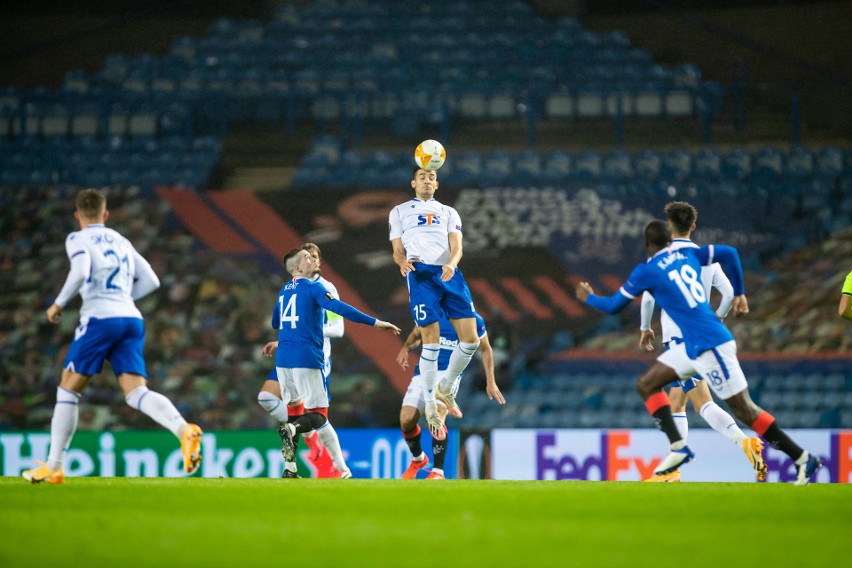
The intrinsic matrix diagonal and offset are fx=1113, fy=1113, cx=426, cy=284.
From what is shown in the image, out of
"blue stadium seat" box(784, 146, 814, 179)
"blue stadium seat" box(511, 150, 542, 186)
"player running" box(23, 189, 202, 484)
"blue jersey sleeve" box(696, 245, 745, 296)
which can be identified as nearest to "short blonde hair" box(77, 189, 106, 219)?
"player running" box(23, 189, 202, 484)

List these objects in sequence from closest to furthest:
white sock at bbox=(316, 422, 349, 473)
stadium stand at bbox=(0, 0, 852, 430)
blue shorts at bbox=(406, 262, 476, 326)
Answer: blue shorts at bbox=(406, 262, 476, 326) < white sock at bbox=(316, 422, 349, 473) < stadium stand at bbox=(0, 0, 852, 430)

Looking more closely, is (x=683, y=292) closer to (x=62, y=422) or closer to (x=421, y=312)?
(x=421, y=312)

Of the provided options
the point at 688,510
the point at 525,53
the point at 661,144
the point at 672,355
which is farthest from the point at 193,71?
the point at 688,510

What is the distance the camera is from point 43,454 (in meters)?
14.0

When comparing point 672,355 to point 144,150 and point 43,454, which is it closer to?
point 43,454

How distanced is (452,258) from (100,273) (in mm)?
2818

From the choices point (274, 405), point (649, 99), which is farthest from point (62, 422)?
point (649, 99)

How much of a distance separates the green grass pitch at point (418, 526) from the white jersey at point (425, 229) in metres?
2.27

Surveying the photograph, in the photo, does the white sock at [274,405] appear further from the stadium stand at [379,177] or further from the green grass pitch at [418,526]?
the stadium stand at [379,177]

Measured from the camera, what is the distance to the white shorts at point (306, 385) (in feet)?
30.1

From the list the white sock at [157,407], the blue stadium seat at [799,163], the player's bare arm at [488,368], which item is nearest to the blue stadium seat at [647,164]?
the blue stadium seat at [799,163]

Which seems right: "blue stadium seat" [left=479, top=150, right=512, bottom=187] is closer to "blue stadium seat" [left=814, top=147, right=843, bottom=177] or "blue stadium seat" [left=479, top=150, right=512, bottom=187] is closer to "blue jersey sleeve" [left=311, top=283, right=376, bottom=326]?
"blue stadium seat" [left=814, top=147, right=843, bottom=177]

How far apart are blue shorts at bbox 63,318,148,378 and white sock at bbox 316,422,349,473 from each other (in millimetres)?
2442

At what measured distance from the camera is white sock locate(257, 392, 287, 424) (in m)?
9.84
